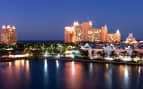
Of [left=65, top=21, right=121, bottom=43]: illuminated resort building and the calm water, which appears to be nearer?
the calm water

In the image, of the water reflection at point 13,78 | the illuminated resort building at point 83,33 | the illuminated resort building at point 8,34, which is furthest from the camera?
the illuminated resort building at point 8,34

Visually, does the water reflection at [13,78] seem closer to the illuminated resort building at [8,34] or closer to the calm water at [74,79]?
the calm water at [74,79]

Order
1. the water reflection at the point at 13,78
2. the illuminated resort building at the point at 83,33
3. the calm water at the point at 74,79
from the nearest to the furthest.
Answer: the calm water at the point at 74,79
the water reflection at the point at 13,78
the illuminated resort building at the point at 83,33

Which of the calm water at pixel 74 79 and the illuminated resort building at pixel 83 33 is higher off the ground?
the illuminated resort building at pixel 83 33

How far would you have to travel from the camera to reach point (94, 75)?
31.8ft

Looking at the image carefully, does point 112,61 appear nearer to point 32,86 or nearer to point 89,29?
point 32,86

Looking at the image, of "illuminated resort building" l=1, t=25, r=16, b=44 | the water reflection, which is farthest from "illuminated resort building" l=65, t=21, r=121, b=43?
the water reflection

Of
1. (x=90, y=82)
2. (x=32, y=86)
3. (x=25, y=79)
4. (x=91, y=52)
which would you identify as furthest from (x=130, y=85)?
(x=91, y=52)

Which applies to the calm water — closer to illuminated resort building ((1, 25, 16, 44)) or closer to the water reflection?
the water reflection

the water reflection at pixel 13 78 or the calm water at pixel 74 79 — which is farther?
the water reflection at pixel 13 78

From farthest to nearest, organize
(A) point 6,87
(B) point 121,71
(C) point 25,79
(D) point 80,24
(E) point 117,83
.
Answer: (D) point 80,24
(B) point 121,71
(C) point 25,79
(E) point 117,83
(A) point 6,87

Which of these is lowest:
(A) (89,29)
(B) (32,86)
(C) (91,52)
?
(B) (32,86)

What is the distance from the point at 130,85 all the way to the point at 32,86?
182 inches

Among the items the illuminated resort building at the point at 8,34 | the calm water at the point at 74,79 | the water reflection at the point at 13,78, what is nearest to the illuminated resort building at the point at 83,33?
the illuminated resort building at the point at 8,34
